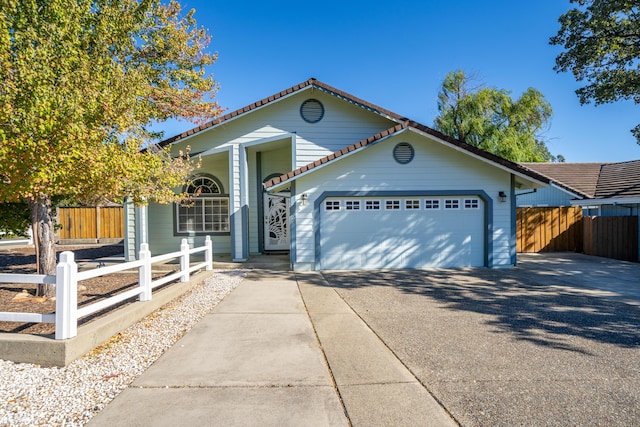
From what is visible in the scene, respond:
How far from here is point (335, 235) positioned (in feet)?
35.0

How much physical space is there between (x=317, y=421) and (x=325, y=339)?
200cm

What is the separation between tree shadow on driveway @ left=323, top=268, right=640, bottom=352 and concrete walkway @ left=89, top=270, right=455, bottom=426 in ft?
7.21

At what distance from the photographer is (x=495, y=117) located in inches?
1094

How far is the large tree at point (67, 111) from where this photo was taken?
16.5 ft

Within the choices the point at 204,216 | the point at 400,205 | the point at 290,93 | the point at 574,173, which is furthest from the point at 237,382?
the point at 574,173

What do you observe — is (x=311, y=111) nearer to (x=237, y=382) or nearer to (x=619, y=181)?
(x=237, y=382)

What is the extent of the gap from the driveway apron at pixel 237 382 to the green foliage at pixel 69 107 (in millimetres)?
3232

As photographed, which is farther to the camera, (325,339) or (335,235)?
(335,235)

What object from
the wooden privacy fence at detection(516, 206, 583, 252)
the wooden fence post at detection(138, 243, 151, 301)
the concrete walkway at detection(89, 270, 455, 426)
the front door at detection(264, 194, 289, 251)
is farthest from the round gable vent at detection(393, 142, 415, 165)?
the wooden fence post at detection(138, 243, 151, 301)

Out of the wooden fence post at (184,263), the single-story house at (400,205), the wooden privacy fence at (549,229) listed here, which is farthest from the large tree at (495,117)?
the wooden fence post at (184,263)

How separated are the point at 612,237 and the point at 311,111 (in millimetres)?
12405

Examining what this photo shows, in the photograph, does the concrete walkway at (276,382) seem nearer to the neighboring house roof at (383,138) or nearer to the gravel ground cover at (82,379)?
the gravel ground cover at (82,379)

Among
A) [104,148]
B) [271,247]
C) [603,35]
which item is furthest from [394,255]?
[603,35]

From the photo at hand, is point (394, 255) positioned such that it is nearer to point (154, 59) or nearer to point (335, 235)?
point (335, 235)
